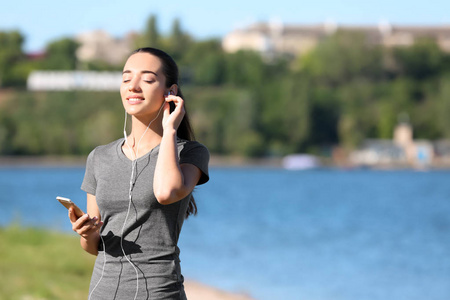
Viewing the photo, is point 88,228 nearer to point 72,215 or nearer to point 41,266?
point 72,215

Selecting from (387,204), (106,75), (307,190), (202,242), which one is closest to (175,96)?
(202,242)

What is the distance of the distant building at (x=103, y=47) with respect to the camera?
144625mm

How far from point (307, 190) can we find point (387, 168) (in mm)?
39674

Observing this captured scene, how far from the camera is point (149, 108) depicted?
2.76 metres

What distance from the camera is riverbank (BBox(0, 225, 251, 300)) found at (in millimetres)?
8070

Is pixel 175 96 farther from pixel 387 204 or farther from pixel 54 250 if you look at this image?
pixel 387 204

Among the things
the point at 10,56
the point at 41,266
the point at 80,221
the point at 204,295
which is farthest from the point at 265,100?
the point at 80,221

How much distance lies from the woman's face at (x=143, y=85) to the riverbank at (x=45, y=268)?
5006 millimetres

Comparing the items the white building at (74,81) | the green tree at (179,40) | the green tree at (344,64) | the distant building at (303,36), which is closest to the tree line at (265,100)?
the green tree at (344,64)

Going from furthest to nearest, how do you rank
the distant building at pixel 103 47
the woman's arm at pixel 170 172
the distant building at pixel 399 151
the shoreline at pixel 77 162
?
A: the distant building at pixel 103 47
the distant building at pixel 399 151
the shoreline at pixel 77 162
the woman's arm at pixel 170 172

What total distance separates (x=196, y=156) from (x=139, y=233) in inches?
12.2

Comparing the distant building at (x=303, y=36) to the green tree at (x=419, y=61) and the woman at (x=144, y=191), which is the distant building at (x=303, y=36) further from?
the woman at (x=144, y=191)

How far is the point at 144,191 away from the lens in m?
2.71

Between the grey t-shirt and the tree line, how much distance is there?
90448mm
